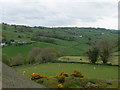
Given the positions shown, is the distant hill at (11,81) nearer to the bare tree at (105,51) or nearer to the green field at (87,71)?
the green field at (87,71)

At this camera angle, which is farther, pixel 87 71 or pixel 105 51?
pixel 105 51

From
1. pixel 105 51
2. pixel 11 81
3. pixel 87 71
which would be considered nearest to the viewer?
pixel 11 81

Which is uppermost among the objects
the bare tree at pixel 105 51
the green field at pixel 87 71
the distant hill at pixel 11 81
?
the distant hill at pixel 11 81

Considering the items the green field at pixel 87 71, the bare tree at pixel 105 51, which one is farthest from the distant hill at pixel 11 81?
the bare tree at pixel 105 51

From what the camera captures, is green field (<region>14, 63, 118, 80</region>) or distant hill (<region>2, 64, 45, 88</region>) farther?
green field (<region>14, 63, 118, 80</region>)

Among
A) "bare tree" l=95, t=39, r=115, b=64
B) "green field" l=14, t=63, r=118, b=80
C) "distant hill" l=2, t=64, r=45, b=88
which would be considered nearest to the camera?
"distant hill" l=2, t=64, r=45, b=88

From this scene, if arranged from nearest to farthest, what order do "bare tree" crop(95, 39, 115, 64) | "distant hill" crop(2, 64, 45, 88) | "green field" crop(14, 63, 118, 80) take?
"distant hill" crop(2, 64, 45, 88), "green field" crop(14, 63, 118, 80), "bare tree" crop(95, 39, 115, 64)

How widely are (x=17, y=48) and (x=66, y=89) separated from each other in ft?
272

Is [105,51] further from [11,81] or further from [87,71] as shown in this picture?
[11,81]

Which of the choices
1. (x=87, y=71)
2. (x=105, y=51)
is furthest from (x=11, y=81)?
(x=105, y=51)

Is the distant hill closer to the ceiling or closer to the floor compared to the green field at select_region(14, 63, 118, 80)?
closer to the ceiling

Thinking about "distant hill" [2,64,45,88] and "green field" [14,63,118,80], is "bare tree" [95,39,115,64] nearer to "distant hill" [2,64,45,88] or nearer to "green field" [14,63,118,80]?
"green field" [14,63,118,80]

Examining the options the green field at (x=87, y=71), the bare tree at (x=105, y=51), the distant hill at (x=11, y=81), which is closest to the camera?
the distant hill at (x=11, y=81)

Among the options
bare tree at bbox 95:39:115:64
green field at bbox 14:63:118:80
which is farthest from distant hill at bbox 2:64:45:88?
bare tree at bbox 95:39:115:64
